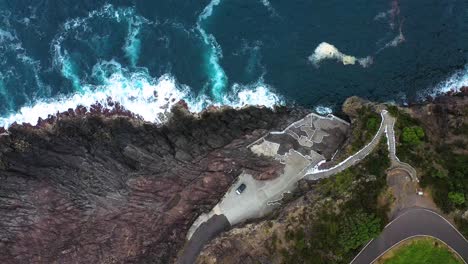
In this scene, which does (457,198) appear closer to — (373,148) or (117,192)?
(373,148)

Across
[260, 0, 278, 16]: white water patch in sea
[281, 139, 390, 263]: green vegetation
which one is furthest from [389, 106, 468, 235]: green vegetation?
[260, 0, 278, 16]: white water patch in sea

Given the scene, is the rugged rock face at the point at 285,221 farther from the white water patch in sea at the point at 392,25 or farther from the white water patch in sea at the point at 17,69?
the white water patch in sea at the point at 17,69


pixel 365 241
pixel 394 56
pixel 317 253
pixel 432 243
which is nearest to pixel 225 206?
pixel 317 253

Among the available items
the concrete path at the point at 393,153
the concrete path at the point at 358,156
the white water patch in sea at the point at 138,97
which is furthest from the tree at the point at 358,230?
the white water patch in sea at the point at 138,97

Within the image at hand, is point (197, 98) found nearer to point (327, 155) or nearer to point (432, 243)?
point (327, 155)

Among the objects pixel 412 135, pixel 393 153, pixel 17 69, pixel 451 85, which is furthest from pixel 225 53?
pixel 451 85
